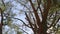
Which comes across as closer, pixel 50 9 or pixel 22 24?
pixel 50 9

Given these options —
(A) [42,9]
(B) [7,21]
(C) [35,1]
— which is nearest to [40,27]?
(A) [42,9]

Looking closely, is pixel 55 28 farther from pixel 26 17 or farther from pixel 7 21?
pixel 7 21

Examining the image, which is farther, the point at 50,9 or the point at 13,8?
the point at 13,8

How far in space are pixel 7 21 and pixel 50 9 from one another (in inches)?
105

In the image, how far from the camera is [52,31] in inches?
389

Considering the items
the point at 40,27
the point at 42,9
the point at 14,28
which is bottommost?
the point at 14,28

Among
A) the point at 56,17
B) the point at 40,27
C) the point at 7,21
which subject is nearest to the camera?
the point at 40,27

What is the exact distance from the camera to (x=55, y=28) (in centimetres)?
964

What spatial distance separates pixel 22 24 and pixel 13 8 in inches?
42.1

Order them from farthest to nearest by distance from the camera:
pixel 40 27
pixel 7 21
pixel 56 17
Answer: pixel 7 21 < pixel 56 17 < pixel 40 27

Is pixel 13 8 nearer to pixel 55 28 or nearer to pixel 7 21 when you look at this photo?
pixel 7 21

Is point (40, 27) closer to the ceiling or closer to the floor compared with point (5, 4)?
closer to the floor

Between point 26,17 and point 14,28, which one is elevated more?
point 26,17

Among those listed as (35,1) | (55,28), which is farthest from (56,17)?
(35,1)
